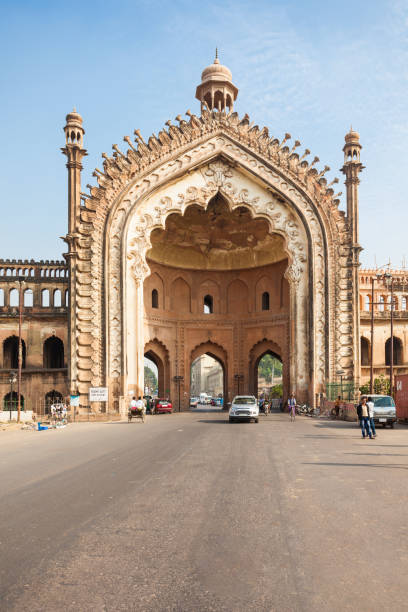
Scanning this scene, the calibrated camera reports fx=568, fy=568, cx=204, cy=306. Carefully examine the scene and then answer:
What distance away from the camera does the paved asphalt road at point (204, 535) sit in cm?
419

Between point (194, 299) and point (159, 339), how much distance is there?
4691 millimetres

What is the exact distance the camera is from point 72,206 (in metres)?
32.3

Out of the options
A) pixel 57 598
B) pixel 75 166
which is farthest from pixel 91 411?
pixel 57 598

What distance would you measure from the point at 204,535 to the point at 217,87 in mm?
39127

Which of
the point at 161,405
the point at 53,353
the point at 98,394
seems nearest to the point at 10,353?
the point at 53,353

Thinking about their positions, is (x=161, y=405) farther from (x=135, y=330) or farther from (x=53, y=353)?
(x=53, y=353)

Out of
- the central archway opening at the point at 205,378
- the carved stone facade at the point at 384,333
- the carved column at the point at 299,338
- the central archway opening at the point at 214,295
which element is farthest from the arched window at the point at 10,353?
the central archway opening at the point at 205,378

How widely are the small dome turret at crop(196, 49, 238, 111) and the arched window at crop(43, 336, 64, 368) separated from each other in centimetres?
1958

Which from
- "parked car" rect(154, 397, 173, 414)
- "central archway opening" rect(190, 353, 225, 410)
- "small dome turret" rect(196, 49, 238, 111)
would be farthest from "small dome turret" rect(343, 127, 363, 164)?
"central archway opening" rect(190, 353, 225, 410)

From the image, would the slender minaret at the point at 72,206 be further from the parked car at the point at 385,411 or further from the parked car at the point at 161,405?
the parked car at the point at 385,411

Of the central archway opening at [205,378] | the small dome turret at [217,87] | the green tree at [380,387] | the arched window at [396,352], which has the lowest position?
the central archway opening at [205,378]

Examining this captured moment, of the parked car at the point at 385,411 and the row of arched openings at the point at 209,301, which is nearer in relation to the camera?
the parked car at the point at 385,411

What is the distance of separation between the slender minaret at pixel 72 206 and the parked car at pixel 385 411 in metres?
15.7

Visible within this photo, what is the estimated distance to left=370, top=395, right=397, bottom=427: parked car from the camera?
22.3m
